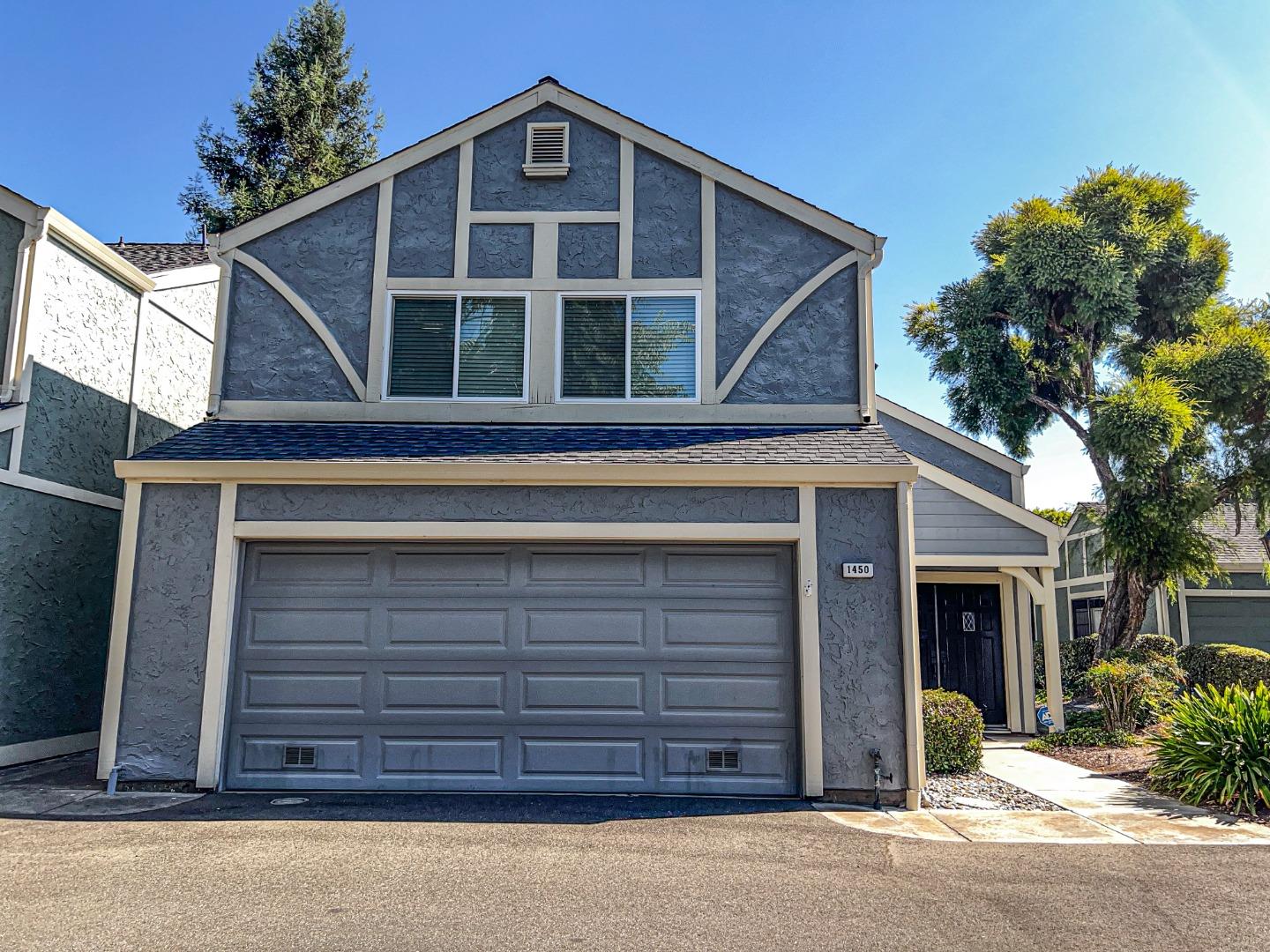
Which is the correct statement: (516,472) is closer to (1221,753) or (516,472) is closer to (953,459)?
(1221,753)

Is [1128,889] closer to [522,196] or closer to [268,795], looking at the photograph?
[268,795]

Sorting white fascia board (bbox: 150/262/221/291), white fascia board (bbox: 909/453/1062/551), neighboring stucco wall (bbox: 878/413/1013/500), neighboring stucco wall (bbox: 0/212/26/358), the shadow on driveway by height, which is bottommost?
the shadow on driveway

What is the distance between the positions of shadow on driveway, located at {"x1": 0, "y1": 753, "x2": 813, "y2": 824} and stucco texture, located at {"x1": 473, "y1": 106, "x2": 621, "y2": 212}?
238 inches

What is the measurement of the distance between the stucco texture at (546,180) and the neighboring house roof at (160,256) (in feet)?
15.2

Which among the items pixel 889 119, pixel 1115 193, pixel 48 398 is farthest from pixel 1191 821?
pixel 1115 193

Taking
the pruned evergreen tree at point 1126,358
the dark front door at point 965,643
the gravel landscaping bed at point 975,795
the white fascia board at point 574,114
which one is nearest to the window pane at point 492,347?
the white fascia board at point 574,114

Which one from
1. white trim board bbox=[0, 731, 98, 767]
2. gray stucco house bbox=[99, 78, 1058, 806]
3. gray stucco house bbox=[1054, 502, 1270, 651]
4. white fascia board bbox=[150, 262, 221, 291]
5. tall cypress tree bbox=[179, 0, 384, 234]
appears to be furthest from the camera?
tall cypress tree bbox=[179, 0, 384, 234]

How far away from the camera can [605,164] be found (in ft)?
31.2

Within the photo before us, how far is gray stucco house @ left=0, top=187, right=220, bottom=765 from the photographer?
8.91 m

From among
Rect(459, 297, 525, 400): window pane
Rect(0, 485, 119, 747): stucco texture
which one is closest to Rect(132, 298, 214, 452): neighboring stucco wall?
Rect(0, 485, 119, 747): stucco texture

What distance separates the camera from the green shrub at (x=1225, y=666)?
1342cm

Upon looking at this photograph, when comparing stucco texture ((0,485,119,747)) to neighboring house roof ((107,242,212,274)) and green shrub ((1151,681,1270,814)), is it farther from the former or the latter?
green shrub ((1151,681,1270,814))

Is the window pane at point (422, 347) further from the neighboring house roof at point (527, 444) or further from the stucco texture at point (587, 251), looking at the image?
the stucco texture at point (587, 251)

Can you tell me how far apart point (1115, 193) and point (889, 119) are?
8.73m
